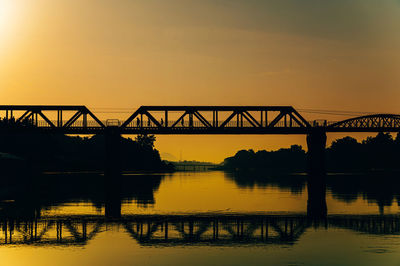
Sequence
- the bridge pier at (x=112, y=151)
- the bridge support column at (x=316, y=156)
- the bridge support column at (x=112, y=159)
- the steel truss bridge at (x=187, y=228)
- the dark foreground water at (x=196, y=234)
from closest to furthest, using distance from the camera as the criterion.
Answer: the dark foreground water at (x=196, y=234), the steel truss bridge at (x=187, y=228), the bridge support column at (x=112, y=159), the bridge pier at (x=112, y=151), the bridge support column at (x=316, y=156)

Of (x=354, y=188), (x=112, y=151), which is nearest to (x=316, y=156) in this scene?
(x=354, y=188)

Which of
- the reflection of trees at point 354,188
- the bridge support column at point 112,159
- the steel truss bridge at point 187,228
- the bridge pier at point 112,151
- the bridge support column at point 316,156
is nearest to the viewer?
the steel truss bridge at point 187,228

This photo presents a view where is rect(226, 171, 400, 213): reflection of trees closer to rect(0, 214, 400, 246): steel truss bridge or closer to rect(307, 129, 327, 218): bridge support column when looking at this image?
rect(307, 129, 327, 218): bridge support column

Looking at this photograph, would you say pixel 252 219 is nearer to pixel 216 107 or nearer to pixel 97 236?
pixel 97 236

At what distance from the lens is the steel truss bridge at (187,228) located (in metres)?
33.8

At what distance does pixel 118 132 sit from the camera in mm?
127750

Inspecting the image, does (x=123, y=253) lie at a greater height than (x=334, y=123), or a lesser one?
lesser

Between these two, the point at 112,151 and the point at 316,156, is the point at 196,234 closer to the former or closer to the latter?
the point at 112,151

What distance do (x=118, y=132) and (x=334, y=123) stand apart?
1922 inches

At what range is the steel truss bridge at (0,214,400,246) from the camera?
111 feet

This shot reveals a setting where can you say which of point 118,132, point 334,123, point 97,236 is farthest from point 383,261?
point 334,123

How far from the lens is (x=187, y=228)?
128 ft

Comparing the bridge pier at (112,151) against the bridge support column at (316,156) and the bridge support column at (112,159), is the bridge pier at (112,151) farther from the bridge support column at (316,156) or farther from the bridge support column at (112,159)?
the bridge support column at (316,156)

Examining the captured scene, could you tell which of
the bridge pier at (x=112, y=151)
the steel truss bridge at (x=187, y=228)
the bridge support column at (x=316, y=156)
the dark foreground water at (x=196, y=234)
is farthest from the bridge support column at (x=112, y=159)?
the steel truss bridge at (x=187, y=228)
